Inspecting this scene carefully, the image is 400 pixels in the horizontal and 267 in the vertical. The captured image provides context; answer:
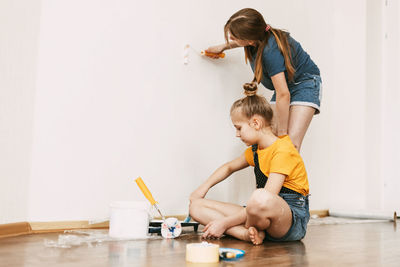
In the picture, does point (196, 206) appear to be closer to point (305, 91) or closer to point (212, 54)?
point (305, 91)

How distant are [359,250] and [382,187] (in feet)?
5.50

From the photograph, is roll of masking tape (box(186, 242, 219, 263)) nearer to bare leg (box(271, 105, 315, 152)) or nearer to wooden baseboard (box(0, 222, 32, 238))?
wooden baseboard (box(0, 222, 32, 238))

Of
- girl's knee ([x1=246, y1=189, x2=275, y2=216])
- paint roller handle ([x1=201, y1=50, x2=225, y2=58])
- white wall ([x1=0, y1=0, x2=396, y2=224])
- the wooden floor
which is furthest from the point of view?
paint roller handle ([x1=201, y1=50, x2=225, y2=58])

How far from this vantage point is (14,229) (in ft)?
4.41

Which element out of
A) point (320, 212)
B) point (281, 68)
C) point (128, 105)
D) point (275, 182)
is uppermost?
point (281, 68)

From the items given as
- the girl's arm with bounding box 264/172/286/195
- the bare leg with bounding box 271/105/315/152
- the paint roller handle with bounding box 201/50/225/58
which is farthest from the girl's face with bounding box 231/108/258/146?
the paint roller handle with bounding box 201/50/225/58

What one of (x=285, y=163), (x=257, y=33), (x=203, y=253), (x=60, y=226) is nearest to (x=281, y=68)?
(x=257, y=33)

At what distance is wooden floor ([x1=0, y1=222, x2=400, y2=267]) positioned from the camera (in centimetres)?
96

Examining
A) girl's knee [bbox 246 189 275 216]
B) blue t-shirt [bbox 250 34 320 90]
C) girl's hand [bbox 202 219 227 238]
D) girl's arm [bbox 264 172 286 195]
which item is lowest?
girl's hand [bbox 202 219 227 238]

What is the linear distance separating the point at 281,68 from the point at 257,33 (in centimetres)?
15

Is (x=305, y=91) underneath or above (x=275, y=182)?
above

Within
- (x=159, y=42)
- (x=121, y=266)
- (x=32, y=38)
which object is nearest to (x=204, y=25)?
(x=159, y=42)

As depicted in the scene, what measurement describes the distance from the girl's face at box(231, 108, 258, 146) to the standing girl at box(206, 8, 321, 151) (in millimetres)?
93

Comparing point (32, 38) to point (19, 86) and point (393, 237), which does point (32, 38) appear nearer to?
point (19, 86)
